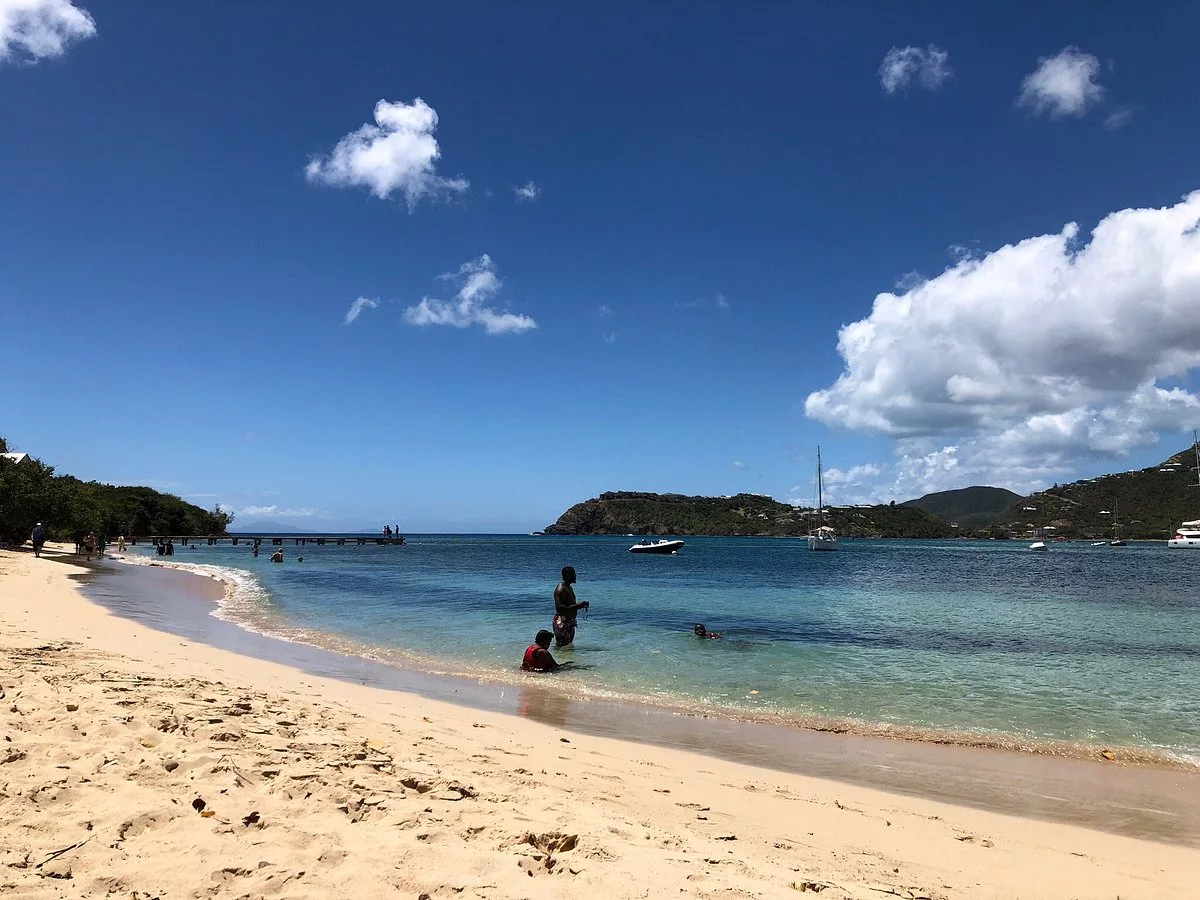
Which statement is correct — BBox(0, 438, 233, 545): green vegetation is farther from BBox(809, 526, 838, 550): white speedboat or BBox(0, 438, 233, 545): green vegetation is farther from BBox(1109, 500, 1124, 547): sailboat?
BBox(1109, 500, 1124, 547): sailboat

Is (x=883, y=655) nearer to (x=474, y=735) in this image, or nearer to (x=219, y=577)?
(x=474, y=735)

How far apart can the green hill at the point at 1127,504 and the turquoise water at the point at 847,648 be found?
136m

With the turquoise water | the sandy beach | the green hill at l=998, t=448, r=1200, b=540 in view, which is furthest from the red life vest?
the green hill at l=998, t=448, r=1200, b=540

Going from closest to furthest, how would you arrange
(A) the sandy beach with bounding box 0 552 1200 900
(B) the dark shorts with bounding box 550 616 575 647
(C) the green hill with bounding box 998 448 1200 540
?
1. (A) the sandy beach with bounding box 0 552 1200 900
2. (B) the dark shorts with bounding box 550 616 575 647
3. (C) the green hill with bounding box 998 448 1200 540

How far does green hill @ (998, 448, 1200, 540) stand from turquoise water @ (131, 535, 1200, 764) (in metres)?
136

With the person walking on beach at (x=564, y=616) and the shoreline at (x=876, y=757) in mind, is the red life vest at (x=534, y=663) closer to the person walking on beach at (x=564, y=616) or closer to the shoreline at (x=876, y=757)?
the shoreline at (x=876, y=757)

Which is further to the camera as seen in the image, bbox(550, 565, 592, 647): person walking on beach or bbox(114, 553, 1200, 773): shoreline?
bbox(550, 565, 592, 647): person walking on beach

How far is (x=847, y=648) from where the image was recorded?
17.0m

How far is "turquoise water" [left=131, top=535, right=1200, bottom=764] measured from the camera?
35.3ft

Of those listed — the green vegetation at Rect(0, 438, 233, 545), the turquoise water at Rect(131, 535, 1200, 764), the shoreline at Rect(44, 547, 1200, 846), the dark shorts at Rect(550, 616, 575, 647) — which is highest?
the green vegetation at Rect(0, 438, 233, 545)

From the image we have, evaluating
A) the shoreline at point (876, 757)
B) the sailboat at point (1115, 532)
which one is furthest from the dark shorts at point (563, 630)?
A: the sailboat at point (1115, 532)

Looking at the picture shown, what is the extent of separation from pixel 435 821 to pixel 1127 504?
19417 cm

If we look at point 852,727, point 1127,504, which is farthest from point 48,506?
point 1127,504

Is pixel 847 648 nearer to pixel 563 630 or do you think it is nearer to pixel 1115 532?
pixel 563 630
